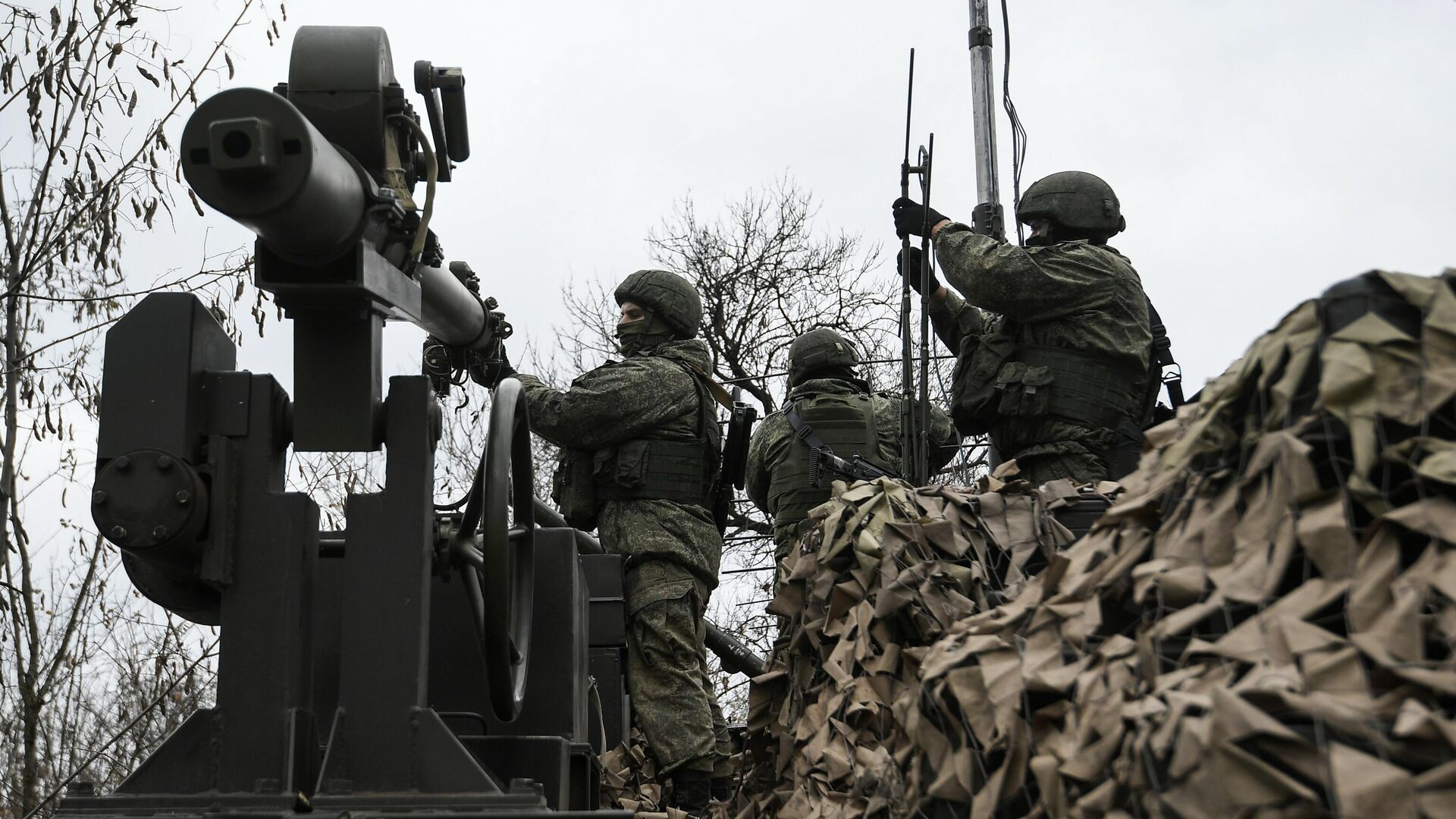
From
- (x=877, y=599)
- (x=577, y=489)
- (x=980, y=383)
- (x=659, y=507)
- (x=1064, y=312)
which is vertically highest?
(x=1064, y=312)

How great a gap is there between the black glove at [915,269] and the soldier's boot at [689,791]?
2.25 m

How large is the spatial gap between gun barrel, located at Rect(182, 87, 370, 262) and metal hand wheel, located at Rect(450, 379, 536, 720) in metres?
0.61

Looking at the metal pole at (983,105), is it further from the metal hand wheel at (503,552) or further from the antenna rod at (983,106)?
the metal hand wheel at (503,552)

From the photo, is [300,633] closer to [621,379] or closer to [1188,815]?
[1188,815]

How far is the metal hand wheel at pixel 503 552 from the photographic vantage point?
10.7 feet

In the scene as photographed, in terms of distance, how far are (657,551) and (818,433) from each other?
Answer: 1.19 metres

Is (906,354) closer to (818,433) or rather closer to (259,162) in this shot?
(818,433)

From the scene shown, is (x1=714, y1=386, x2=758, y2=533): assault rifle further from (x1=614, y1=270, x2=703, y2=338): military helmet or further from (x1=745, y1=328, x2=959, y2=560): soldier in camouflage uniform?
(x1=614, y1=270, x2=703, y2=338): military helmet

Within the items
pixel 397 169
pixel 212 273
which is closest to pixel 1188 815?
pixel 397 169

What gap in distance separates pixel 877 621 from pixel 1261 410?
1846 mm

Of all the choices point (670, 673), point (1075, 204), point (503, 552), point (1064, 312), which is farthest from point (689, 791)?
point (503, 552)

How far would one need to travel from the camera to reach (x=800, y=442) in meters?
7.74

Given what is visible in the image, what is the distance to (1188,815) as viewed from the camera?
1.77 meters

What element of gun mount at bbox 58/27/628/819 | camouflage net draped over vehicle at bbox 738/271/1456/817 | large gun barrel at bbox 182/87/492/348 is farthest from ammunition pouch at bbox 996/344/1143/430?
camouflage net draped over vehicle at bbox 738/271/1456/817
